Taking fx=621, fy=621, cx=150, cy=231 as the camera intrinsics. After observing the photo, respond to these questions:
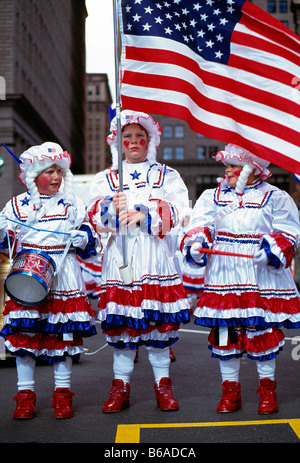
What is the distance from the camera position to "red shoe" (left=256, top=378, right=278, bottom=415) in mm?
4559

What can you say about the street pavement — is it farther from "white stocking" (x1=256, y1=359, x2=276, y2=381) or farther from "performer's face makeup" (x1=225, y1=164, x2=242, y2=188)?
"performer's face makeup" (x1=225, y1=164, x2=242, y2=188)

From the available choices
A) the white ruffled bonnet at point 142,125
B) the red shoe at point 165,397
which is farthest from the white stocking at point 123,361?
the white ruffled bonnet at point 142,125

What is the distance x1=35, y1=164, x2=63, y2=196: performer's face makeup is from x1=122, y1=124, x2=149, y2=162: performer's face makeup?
602 millimetres

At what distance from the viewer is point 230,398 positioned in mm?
4652

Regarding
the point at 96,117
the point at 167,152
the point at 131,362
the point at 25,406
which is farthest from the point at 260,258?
the point at 96,117

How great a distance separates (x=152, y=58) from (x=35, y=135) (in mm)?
38285

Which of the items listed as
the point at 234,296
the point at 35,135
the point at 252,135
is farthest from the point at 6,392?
the point at 35,135

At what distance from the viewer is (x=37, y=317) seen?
15.1 feet

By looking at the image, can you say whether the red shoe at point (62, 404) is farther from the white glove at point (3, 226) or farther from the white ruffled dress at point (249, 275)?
the white glove at point (3, 226)

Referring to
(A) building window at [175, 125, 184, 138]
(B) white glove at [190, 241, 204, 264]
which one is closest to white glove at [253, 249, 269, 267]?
(B) white glove at [190, 241, 204, 264]

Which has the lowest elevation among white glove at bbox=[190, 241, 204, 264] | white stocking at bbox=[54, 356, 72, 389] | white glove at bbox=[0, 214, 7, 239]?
white stocking at bbox=[54, 356, 72, 389]

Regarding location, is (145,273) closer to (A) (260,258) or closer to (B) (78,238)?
(B) (78,238)

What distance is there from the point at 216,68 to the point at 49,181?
156cm
